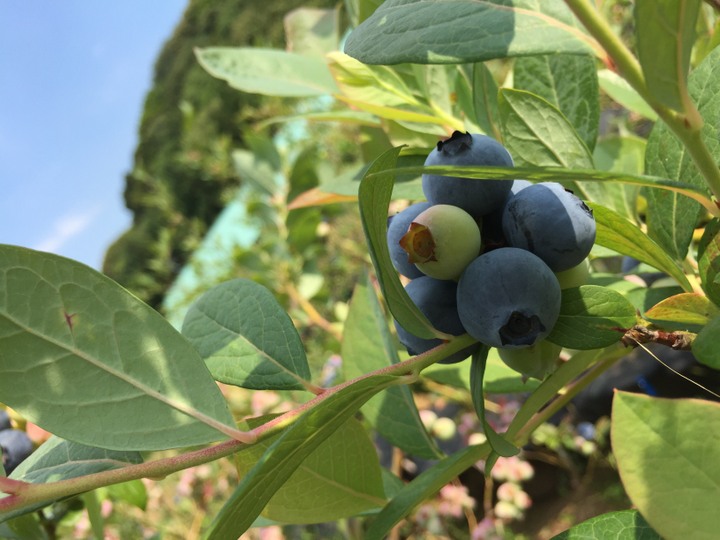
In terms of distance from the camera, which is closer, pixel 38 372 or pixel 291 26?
pixel 38 372

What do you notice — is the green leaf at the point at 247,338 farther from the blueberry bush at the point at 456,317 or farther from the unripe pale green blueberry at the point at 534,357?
the unripe pale green blueberry at the point at 534,357

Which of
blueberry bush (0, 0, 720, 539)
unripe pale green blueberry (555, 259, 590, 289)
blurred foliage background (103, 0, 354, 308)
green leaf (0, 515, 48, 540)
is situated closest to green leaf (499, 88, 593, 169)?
blueberry bush (0, 0, 720, 539)

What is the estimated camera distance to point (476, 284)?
0.35m

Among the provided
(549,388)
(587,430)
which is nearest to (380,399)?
(549,388)

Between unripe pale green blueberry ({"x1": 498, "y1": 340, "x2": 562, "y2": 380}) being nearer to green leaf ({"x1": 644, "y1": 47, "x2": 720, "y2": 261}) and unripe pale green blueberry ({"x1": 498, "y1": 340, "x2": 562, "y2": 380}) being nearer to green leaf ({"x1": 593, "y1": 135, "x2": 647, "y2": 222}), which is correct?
green leaf ({"x1": 644, "y1": 47, "x2": 720, "y2": 261})

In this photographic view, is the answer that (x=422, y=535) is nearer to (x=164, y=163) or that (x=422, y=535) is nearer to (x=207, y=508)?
(x=207, y=508)

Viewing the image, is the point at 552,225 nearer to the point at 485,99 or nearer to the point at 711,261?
the point at 711,261

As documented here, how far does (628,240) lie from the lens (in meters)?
0.41

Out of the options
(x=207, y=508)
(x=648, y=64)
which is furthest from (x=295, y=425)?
(x=207, y=508)

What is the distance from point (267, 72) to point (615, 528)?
0.58 metres

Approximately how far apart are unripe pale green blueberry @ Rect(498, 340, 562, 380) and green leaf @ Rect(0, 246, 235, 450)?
19 centimetres

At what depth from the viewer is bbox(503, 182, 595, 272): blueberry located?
360 millimetres

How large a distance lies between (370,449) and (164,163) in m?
10.5

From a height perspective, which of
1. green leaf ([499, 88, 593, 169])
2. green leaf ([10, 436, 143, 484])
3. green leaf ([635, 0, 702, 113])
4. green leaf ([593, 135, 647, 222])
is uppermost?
green leaf ([635, 0, 702, 113])
